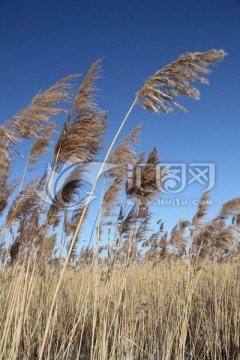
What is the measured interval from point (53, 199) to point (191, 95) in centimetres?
173

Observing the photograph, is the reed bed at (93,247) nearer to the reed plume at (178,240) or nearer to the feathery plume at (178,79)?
the feathery plume at (178,79)

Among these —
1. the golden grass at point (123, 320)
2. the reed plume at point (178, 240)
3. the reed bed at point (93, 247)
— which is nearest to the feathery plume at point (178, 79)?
the reed bed at point (93, 247)

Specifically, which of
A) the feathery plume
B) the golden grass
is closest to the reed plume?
the golden grass

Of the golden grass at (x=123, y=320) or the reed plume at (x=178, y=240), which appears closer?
the golden grass at (x=123, y=320)

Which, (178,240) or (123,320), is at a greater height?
(178,240)

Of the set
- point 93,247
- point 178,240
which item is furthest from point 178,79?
point 178,240

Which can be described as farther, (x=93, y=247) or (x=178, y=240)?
(x=178, y=240)

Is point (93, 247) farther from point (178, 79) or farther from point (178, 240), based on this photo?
point (178, 240)

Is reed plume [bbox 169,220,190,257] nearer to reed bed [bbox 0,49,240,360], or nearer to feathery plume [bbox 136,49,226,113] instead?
reed bed [bbox 0,49,240,360]

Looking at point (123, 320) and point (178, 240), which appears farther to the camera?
point (178, 240)

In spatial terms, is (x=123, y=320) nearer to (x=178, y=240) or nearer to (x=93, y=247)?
(x=93, y=247)

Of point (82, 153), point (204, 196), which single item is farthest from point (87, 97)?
point (204, 196)

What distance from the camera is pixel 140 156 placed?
4160mm

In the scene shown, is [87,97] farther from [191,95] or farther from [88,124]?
[191,95]
